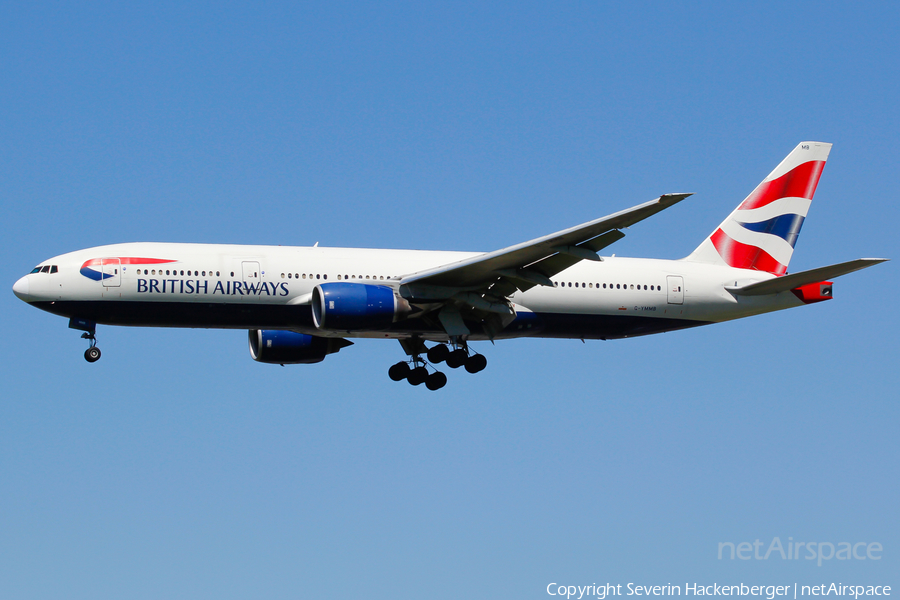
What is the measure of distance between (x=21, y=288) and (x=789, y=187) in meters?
25.3

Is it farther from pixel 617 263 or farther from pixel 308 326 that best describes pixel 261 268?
pixel 617 263

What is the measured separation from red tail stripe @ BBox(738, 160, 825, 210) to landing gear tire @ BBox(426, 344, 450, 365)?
1198cm

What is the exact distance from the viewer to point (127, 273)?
96.5 feet

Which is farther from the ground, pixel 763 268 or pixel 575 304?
pixel 763 268

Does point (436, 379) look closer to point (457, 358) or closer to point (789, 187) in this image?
point (457, 358)

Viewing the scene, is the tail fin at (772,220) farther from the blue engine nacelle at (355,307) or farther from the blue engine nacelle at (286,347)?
the blue engine nacelle at (286,347)

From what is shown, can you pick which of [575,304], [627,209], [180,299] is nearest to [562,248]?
[627,209]

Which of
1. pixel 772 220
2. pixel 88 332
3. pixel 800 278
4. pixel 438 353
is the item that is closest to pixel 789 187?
pixel 772 220

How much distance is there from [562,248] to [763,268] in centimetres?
1121

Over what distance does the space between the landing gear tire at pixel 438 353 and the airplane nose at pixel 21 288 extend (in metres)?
11.7

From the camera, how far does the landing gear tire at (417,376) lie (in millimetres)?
33656

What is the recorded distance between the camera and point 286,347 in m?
34.7

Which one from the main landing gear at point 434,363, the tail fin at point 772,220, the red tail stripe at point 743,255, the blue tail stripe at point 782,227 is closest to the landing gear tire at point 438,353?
the main landing gear at point 434,363

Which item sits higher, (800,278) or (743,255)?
(743,255)
